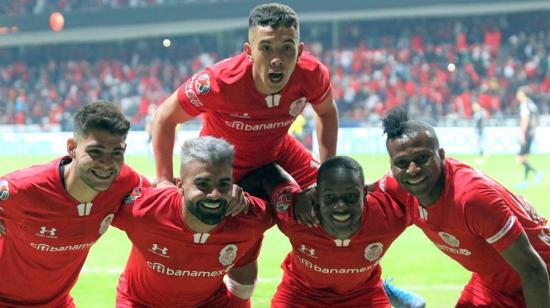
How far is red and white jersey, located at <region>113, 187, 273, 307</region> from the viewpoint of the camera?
16.3 ft

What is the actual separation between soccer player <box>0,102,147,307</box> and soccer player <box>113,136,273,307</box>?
0.24m

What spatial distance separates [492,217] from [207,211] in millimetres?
1641

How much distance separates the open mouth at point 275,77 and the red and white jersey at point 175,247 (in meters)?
0.81

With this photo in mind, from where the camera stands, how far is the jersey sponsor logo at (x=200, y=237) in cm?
493

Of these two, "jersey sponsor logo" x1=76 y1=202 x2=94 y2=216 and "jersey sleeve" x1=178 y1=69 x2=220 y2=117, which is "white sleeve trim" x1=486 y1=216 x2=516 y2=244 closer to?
"jersey sleeve" x1=178 y1=69 x2=220 y2=117

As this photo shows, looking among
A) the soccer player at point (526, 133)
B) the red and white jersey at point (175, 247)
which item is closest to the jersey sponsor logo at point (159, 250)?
the red and white jersey at point (175, 247)

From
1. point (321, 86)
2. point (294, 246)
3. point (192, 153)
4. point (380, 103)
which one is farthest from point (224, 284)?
point (380, 103)

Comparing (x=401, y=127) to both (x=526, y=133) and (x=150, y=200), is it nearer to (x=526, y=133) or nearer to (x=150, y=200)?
(x=150, y=200)

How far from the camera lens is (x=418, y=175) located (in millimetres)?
4680

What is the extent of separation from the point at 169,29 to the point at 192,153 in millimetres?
27447

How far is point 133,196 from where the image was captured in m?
5.13

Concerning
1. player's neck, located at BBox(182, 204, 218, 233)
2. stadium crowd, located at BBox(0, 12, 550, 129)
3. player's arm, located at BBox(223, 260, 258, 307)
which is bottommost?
stadium crowd, located at BBox(0, 12, 550, 129)

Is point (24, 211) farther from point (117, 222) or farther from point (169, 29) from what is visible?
point (169, 29)

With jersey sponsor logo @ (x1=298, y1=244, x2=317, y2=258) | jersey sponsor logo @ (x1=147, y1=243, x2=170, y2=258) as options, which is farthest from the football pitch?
jersey sponsor logo @ (x1=147, y1=243, x2=170, y2=258)
